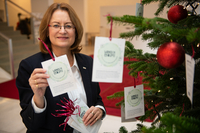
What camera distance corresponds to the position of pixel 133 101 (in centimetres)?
87

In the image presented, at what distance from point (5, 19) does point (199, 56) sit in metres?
7.45

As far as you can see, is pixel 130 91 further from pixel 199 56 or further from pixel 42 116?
pixel 42 116

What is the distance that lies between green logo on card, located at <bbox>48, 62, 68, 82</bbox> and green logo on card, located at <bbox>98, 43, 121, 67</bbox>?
0.21m

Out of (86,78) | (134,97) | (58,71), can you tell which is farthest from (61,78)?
(86,78)

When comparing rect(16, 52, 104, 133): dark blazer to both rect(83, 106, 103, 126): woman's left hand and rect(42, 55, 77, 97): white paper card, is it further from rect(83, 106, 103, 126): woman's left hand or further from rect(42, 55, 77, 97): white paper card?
rect(42, 55, 77, 97): white paper card

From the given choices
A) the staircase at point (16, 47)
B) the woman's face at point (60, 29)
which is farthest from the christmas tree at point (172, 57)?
the staircase at point (16, 47)

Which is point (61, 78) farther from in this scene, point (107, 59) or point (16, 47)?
point (16, 47)

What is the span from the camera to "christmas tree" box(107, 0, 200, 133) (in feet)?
1.55

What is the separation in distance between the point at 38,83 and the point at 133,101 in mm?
481

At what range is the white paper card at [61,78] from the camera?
2.45ft

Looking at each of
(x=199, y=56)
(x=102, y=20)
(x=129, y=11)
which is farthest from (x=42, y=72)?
(x=102, y=20)

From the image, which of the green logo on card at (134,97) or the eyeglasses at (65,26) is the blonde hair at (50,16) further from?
the green logo on card at (134,97)

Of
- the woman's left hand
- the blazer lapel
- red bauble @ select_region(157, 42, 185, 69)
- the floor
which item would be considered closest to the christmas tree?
red bauble @ select_region(157, 42, 185, 69)

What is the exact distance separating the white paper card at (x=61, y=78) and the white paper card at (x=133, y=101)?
0.28 meters
